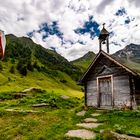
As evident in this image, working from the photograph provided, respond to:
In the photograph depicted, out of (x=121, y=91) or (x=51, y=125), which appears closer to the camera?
(x=51, y=125)

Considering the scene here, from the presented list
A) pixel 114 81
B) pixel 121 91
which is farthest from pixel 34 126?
pixel 114 81

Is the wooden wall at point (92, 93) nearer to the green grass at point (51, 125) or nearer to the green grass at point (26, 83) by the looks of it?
the green grass at point (51, 125)

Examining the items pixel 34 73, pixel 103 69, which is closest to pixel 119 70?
pixel 103 69

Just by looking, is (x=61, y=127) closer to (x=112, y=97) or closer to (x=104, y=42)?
(x=112, y=97)

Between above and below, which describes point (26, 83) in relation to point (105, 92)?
above

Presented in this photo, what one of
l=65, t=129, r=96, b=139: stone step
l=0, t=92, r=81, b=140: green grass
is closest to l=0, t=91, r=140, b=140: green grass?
l=0, t=92, r=81, b=140: green grass

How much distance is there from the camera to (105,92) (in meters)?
28.3

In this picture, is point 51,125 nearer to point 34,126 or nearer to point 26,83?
point 34,126

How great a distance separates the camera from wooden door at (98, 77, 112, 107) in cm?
2775

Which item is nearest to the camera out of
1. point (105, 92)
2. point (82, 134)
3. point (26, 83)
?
point (82, 134)

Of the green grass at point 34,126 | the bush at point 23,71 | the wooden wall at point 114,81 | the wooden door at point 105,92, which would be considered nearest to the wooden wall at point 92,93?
the wooden wall at point 114,81

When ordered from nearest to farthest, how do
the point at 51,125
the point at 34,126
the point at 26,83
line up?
the point at 34,126
the point at 51,125
the point at 26,83

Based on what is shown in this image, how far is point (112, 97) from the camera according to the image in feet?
88.9

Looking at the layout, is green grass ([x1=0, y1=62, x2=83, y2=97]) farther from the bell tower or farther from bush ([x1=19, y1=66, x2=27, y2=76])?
the bell tower
